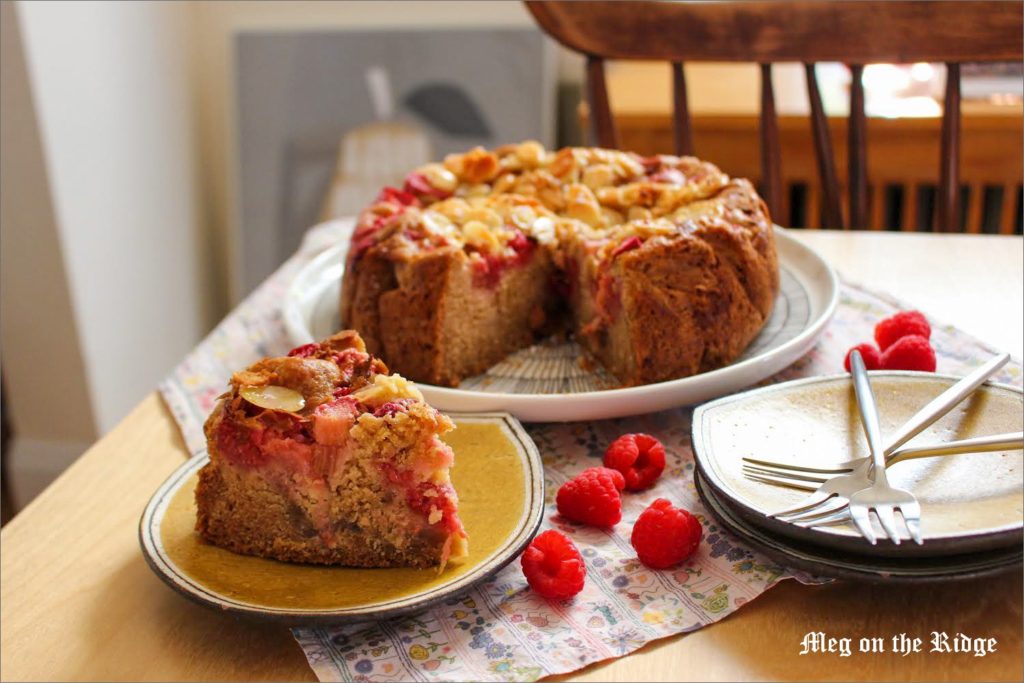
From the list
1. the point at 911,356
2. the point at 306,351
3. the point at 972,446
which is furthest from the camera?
the point at 911,356

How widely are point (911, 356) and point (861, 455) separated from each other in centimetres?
37

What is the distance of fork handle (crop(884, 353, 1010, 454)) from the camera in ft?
3.59

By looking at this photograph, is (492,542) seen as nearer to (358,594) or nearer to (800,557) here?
(358,594)

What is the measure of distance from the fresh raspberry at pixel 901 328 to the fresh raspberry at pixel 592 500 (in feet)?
1.92

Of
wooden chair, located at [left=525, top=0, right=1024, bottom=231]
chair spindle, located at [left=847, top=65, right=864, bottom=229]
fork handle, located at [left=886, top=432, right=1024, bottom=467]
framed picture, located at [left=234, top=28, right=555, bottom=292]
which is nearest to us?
fork handle, located at [left=886, top=432, right=1024, bottom=467]

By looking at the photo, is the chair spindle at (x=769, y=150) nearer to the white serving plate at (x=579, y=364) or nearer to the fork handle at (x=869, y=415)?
the white serving plate at (x=579, y=364)

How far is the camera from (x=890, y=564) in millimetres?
951

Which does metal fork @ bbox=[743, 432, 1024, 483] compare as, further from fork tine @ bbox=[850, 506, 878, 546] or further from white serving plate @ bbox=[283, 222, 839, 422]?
white serving plate @ bbox=[283, 222, 839, 422]

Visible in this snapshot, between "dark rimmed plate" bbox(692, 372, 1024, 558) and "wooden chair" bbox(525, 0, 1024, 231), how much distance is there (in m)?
1.04

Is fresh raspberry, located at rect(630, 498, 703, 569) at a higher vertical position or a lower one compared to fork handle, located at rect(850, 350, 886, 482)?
lower

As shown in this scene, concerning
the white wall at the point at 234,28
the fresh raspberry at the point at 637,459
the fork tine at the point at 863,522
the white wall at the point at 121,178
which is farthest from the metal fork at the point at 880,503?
the white wall at the point at 234,28

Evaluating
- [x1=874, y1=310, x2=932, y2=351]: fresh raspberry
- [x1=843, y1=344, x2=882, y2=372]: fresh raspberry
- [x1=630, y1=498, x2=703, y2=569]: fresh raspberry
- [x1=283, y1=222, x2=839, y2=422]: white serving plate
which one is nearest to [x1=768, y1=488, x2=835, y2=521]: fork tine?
[x1=630, y1=498, x2=703, y2=569]: fresh raspberry

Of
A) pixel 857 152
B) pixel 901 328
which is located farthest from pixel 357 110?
pixel 901 328

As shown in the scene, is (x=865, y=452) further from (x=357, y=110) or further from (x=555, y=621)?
(x=357, y=110)
